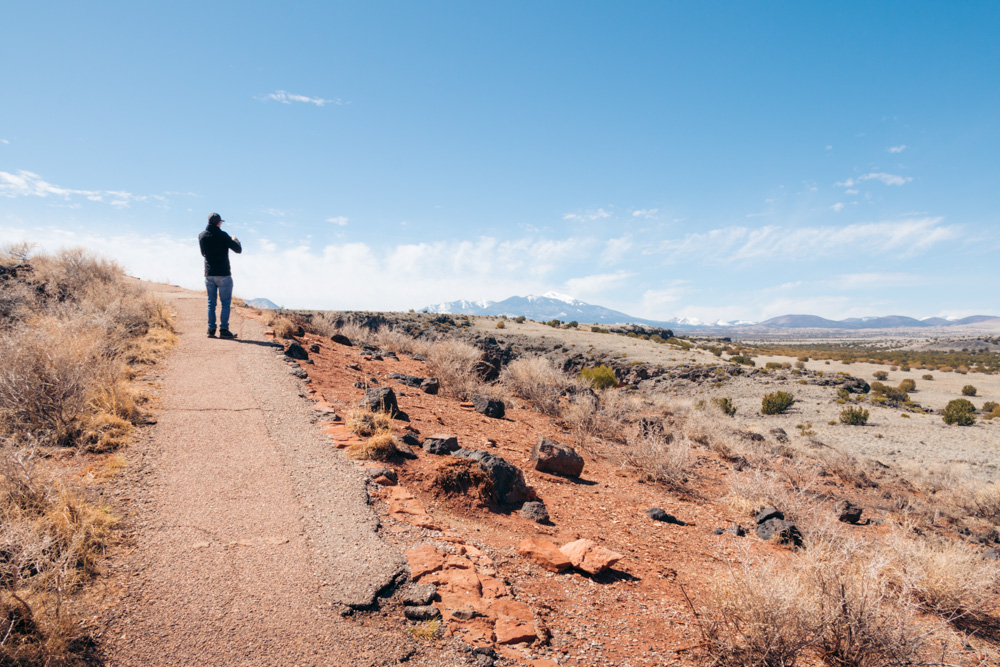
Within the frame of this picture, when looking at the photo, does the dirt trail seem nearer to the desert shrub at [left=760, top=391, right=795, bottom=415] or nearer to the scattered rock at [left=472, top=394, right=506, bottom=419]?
the scattered rock at [left=472, top=394, right=506, bottom=419]

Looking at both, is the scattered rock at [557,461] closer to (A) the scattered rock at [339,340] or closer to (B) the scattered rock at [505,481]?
(B) the scattered rock at [505,481]

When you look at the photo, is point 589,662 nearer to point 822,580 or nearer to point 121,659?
point 822,580

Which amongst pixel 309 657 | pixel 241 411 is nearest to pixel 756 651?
pixel 309 657

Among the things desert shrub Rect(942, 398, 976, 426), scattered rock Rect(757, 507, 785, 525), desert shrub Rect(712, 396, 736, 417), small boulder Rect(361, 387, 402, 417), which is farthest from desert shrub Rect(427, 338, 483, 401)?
desert shrub Rect(942, 398, 976, 426)

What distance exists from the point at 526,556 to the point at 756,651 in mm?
1760

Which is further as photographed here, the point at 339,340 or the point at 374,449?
the point at 339,340

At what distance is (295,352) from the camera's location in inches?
354

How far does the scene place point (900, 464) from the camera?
1221 cm

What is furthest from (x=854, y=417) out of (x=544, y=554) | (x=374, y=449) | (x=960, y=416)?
(x=374, y=449)

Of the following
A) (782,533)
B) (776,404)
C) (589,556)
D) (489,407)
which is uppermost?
(489,407)

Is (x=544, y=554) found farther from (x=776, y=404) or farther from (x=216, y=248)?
(x=776, y=404)

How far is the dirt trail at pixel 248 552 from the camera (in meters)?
2.45

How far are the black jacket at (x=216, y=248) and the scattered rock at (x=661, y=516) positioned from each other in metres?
8.85

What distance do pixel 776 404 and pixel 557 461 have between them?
17.3 meters
